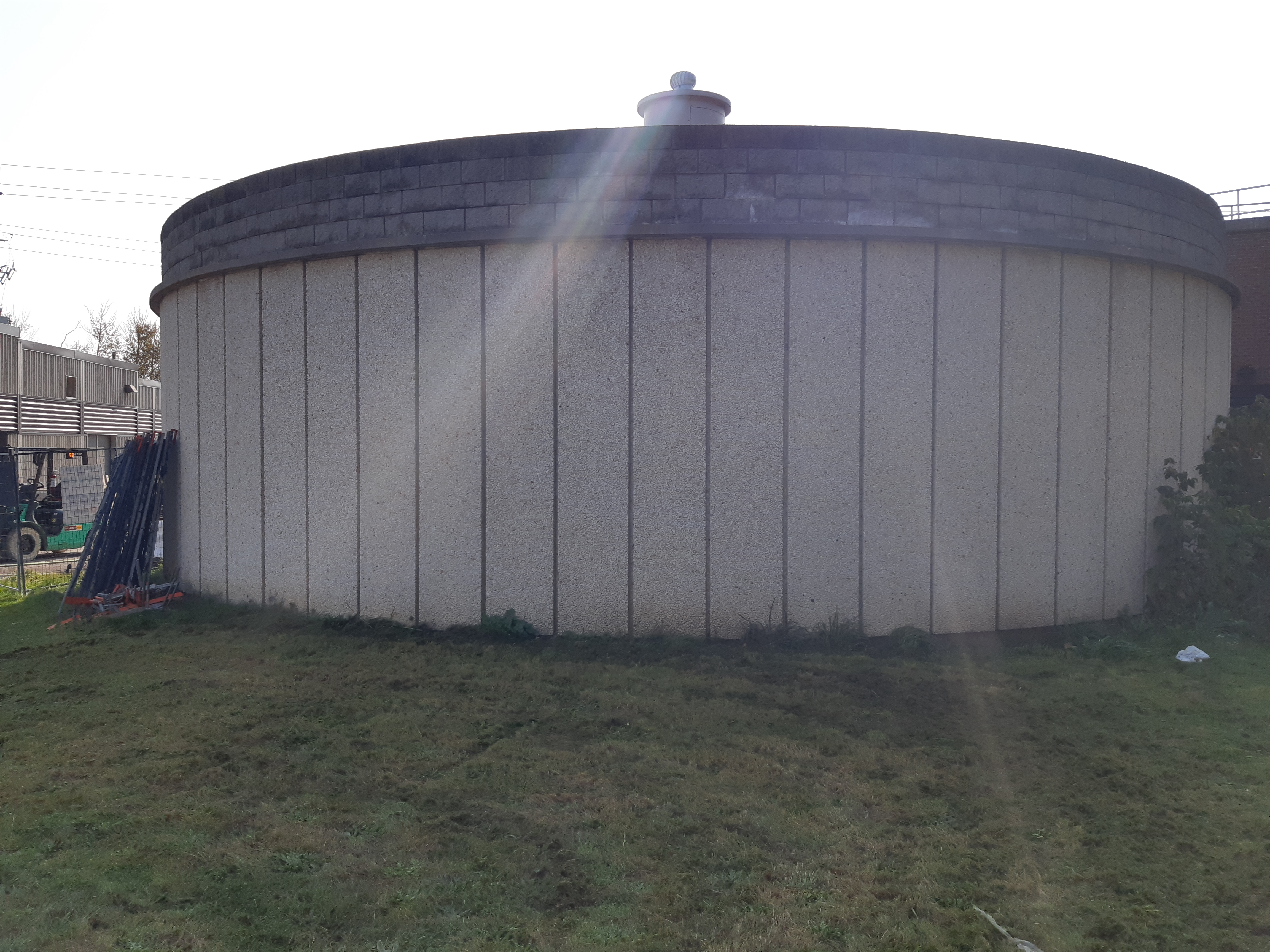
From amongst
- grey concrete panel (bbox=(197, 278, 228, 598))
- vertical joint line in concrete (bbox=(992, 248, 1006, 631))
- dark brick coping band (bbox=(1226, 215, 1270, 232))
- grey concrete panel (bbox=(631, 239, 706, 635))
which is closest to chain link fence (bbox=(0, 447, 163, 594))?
grey concrete panel (bbox=(197, 278, 228, 598))

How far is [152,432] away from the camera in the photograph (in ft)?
35.3

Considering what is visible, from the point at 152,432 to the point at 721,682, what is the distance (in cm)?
803

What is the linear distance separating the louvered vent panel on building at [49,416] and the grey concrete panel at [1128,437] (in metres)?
22.7

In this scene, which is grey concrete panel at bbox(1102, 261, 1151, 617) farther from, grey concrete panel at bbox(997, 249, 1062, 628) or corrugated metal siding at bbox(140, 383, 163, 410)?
corrugated metal siding at bbox(140, 383, 163, 410)

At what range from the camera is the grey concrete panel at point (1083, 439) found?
332 inches

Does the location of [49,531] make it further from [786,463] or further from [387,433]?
[786,463]

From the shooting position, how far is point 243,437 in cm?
943

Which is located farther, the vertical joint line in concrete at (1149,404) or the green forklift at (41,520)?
the green forklift at (41,520)

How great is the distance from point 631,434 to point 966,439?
3.04 m

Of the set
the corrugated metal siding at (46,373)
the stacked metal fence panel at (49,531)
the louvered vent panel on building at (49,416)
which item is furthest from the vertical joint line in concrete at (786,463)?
the corrugated metal siding at (46,373)

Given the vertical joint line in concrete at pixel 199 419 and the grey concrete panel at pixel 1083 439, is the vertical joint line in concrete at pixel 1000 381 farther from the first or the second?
the vertical joint line in concrete at pixel 199 419

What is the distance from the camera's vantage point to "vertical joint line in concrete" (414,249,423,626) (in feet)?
26.9

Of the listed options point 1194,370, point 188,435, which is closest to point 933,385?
point 1194,370

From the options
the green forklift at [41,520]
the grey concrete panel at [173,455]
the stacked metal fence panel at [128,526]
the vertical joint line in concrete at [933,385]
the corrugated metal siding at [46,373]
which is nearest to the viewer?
the vertical joint line in concrete at [933,385]
